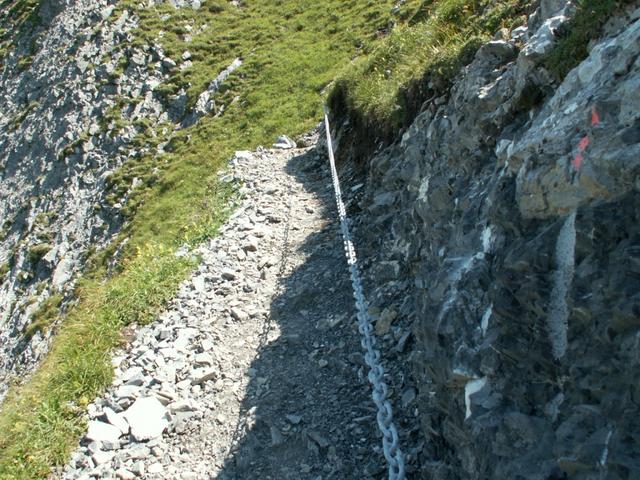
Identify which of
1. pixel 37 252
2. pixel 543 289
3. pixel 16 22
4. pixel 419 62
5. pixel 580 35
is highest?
pixel 16 22

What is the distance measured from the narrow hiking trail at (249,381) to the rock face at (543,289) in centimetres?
173

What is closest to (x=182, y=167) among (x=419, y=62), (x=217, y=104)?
(x=217, y=104)

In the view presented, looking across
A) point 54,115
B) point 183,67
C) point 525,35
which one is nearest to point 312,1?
point 183,67

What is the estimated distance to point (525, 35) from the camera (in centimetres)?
855

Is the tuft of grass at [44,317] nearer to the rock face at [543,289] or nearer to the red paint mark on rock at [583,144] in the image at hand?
the rock face at [543,289]

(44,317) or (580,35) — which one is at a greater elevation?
(580,35)

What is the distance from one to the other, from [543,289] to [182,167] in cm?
2524

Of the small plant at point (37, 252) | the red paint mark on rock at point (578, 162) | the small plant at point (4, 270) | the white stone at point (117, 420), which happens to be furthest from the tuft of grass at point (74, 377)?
the small plant at point (4, 270)

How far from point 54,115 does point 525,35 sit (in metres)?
33.7

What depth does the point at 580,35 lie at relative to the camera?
258 inches

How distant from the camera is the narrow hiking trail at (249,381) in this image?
7.98 meters

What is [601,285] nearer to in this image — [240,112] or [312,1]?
[240,112]

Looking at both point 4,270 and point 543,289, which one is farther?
point 4,270

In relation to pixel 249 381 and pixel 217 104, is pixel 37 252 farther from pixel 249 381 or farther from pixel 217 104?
Result: pixel 249 381
